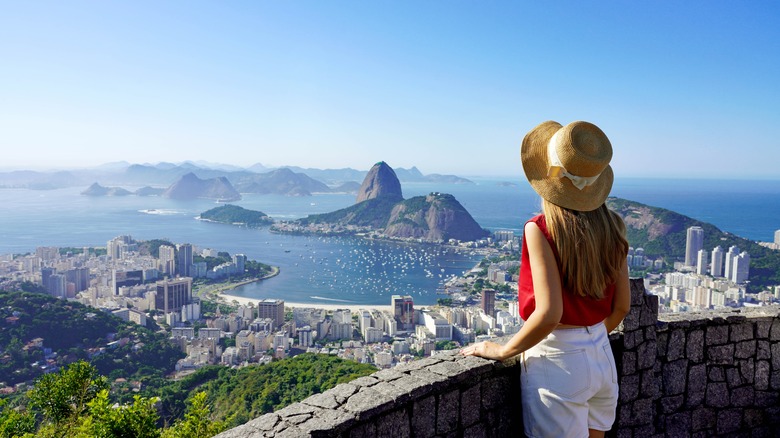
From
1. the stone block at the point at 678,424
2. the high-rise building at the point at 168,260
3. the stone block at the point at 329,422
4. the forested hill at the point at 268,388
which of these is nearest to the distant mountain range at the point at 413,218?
the high-rise building at the point at 168,260

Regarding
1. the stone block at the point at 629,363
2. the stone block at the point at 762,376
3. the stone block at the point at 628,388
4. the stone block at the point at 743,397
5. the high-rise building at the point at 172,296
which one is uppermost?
the stone block at the point at 629,363

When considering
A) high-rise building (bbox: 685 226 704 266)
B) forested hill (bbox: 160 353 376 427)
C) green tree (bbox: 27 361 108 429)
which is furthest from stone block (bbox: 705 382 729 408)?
high-rise building (bbox: 685 226 704 266)

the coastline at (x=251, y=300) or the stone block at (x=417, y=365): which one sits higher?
the stone block at (x=417, y=365)

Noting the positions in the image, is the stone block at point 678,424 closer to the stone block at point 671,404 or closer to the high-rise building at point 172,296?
the stone block at point 671,404

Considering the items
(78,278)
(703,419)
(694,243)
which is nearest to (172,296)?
(78,278)

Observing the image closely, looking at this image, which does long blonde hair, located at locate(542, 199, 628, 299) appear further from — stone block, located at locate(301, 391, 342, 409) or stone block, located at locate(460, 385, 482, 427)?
stone block, located at locate(301, 391, 342, 409)
